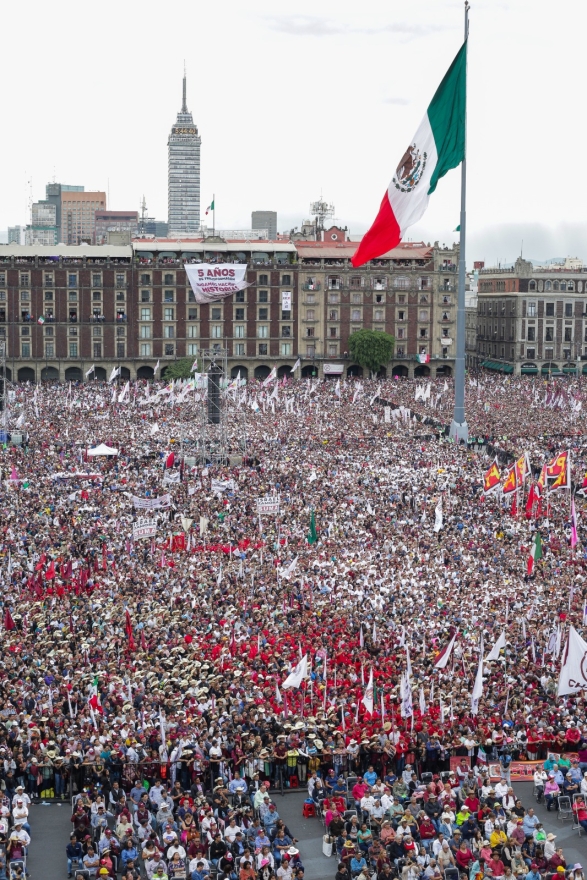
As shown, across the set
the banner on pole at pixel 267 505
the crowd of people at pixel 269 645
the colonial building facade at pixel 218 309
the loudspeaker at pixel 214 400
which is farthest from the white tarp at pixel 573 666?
the colonial building facade at pixel 218 309

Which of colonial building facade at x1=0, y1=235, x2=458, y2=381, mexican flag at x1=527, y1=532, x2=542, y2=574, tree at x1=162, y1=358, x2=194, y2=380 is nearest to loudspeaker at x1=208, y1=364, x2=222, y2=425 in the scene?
mexican flag at x1=527, y1=532, x2=542, y2=574

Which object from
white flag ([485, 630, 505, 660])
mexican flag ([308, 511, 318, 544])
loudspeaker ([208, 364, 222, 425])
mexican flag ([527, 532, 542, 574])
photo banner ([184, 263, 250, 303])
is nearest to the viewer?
white flag ([485, 630, 505, 660])

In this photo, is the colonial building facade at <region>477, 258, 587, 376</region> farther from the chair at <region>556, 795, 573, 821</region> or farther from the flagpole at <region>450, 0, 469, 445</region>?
the chair at <region>556, 795, 573, 821</region>

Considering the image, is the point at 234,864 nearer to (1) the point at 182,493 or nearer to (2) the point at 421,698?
(2) the point at 421,698

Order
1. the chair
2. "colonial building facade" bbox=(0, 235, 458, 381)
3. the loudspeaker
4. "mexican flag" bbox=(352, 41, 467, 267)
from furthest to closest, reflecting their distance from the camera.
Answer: "colonial building facade" bbox=(0, 235, 458, 381) → the loudspeaker → "mexican flag" bbox=(352, 41, 467, 267) → the chair

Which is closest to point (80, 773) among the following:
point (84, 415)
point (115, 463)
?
point (115, 463)

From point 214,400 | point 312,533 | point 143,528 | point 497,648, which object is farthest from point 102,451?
point 497,648

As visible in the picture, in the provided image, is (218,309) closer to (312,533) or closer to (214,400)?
(214,400)
